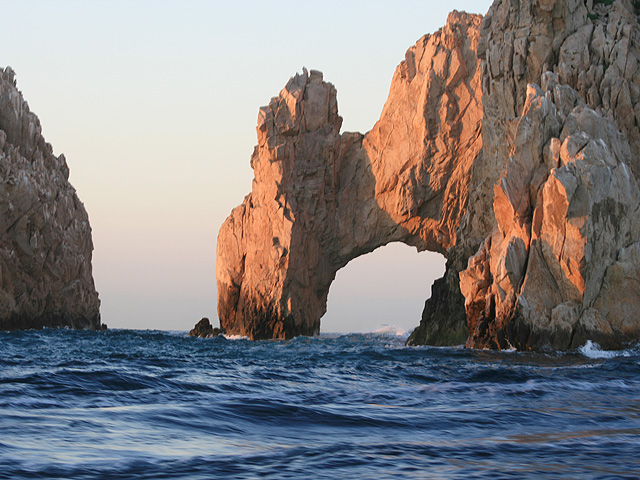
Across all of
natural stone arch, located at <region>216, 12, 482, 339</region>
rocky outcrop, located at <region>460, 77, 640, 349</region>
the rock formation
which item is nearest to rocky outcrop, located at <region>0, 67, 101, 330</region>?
the rock formation

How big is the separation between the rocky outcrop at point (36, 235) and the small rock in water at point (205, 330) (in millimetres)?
10705

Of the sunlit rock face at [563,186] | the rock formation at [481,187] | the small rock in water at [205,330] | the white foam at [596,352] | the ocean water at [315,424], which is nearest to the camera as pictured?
the ocean water at [315,424]

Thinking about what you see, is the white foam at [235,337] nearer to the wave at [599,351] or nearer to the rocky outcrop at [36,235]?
the rocky outcrop at [36,235]

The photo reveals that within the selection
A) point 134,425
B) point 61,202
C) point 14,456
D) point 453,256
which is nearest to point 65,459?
point 14,456

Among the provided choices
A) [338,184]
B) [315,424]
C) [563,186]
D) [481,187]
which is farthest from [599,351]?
[338,184]

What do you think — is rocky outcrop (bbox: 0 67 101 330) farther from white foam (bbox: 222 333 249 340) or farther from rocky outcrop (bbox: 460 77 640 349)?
rocky outcrop (bbox: 460 77 640 349)

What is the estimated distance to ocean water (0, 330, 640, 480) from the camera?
20.9ft

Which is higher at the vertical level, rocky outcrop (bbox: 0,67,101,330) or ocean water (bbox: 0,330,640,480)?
rocky outcrop (bbox: 0,67,101,330)

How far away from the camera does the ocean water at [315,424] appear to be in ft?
20.9

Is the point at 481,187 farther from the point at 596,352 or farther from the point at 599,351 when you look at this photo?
the point at 596,352

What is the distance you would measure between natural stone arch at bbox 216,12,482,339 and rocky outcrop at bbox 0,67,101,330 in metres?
13.7

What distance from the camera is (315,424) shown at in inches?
352

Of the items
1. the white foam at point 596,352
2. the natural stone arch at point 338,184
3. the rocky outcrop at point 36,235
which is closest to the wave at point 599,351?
the white foam at point 596,352

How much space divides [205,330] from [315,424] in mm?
40140
